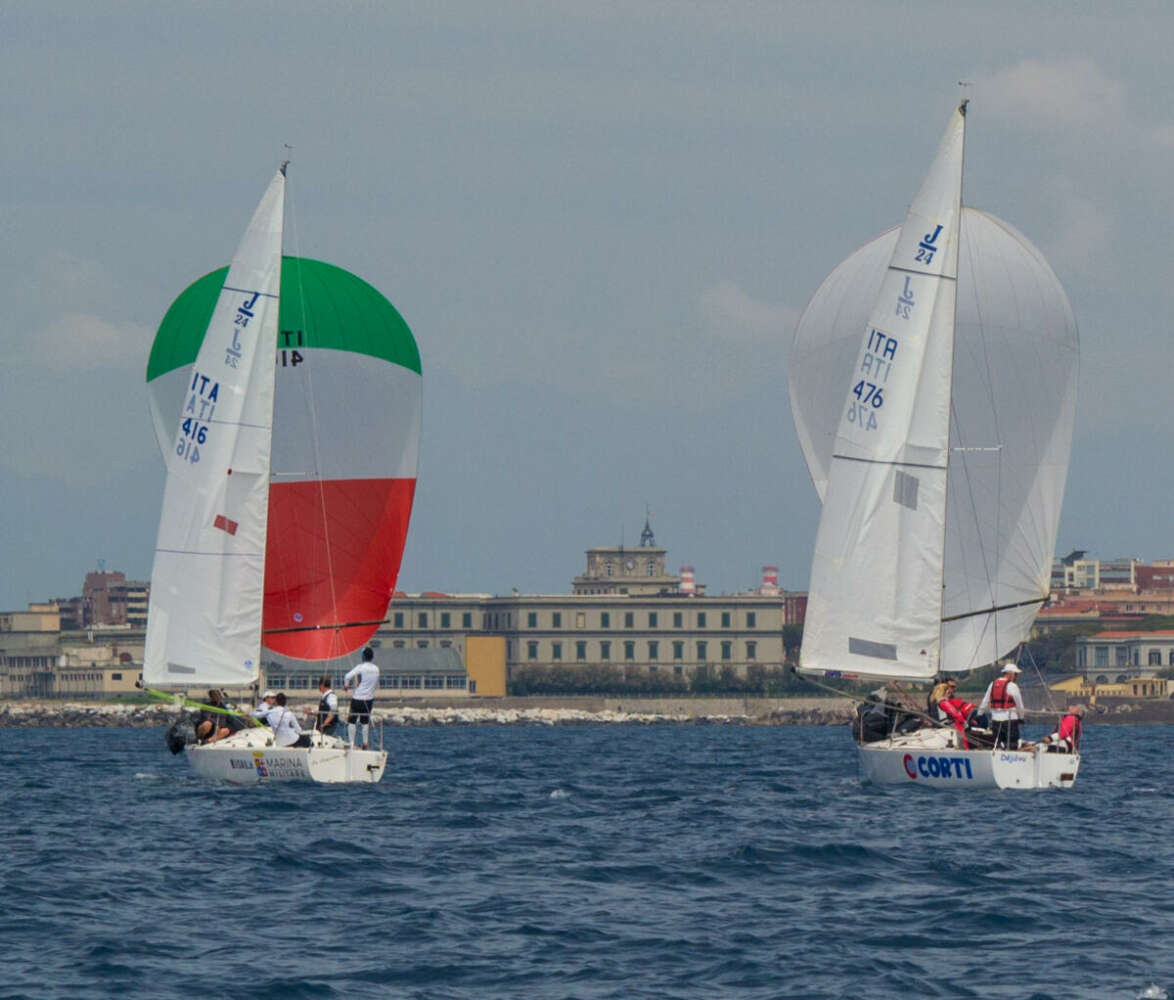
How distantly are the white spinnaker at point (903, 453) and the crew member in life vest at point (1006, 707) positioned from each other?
2.20 meters

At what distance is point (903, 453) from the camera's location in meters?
27.2

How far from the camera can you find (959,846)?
65.0 feet

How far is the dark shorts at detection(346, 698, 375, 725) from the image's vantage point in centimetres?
2689

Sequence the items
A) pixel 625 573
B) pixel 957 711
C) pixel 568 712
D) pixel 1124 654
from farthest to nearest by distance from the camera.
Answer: pixel 625 573
pixel 1124 654
pixel 568 712
pixel 957 711

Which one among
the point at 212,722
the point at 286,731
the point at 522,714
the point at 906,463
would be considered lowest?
the point at 286,731

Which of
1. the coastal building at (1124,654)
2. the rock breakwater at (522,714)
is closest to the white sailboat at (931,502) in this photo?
the rock breakwater at (522,714)

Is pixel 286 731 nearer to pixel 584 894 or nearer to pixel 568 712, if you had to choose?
pixel 584 894

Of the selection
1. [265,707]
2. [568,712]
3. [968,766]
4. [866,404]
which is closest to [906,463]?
[866,404]

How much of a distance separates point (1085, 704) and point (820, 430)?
303ft

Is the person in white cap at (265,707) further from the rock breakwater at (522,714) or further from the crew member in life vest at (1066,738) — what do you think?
the rock breakwater at (522,714)

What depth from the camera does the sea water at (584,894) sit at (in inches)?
531

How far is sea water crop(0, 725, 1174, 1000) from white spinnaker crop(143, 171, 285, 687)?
6.39ft

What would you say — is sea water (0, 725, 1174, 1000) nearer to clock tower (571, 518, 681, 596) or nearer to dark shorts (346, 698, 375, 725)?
dark shorts (346, 698, 375, 725)

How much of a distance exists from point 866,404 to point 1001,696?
4.42m
